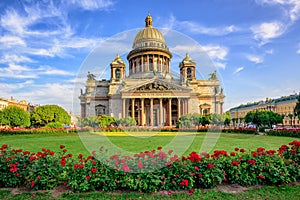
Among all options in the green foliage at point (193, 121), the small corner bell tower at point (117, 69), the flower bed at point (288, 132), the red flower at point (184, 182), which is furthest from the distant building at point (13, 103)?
the red flower at point (184, 182)

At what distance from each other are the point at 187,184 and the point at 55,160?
389 centimetres

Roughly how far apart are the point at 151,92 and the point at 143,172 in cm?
4141

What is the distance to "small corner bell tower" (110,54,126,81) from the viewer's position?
5412cm

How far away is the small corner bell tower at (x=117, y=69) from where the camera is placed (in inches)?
2131

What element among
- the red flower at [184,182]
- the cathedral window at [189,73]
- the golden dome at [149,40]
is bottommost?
the red flower at [184,182]

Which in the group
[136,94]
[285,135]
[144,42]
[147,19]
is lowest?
[285,135]

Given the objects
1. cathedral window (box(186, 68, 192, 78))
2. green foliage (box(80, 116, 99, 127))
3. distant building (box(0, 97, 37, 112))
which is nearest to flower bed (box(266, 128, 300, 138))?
green foliage (box(80, 116, 99, 127))

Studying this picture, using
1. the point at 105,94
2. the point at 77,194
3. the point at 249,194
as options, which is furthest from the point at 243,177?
the point at 105,94

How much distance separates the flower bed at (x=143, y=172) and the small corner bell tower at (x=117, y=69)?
48306mm

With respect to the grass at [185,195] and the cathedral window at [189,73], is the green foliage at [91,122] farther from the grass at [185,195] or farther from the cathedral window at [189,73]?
the grass at [185,195]

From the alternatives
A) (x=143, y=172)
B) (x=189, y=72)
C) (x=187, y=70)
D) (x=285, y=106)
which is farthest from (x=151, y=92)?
(x=285, y=106)

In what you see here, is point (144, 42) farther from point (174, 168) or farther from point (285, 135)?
point (174, 168)

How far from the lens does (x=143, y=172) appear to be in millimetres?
5871

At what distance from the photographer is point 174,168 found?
612cm
